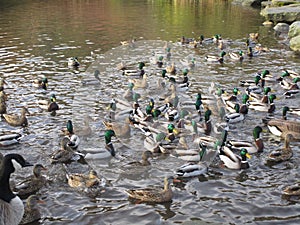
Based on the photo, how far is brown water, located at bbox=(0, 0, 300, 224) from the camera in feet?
27.6

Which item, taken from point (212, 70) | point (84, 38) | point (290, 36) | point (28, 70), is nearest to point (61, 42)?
point (84, 38)

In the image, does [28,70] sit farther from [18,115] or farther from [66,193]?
[66,193]

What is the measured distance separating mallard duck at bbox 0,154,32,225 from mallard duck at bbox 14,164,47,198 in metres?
1.20

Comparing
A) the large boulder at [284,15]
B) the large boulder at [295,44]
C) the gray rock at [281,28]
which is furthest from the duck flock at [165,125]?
the large boulder at [284,15]

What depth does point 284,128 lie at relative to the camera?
11.8 m

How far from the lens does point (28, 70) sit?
18531 millimetres

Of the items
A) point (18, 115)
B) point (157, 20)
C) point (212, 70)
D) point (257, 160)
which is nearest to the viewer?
point (257, 160)

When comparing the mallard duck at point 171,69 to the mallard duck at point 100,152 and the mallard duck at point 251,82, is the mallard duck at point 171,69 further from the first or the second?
the mallard duck at point 100,152

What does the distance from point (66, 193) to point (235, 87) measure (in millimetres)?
9271

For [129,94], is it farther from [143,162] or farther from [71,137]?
[143,162]

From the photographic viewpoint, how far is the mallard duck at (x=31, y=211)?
26.1ft

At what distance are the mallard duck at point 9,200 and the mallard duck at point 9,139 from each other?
349 centimetres

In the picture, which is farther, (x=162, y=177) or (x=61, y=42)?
(x=61, y=42)

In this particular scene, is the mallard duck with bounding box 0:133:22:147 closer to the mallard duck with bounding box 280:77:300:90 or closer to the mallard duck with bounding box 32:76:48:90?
the mallard duck with bounding box 32:76:48:90
